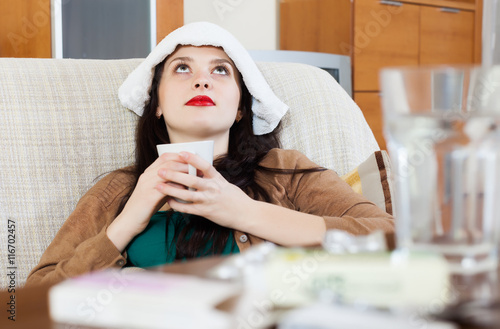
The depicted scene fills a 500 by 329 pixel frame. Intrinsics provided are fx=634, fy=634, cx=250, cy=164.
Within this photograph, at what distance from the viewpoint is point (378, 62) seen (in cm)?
343

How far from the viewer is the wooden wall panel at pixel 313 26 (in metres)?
3.36

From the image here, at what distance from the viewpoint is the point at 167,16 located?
2.73 meters

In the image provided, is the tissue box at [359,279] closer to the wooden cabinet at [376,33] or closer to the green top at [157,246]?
the green top at [157,246]

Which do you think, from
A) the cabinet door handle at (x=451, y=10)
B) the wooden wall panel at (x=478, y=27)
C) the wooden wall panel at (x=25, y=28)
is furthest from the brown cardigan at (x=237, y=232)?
the wooden wall panel at (x=478, y=27)

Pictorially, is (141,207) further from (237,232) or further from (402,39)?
(402,39)

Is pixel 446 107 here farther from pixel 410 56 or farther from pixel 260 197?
pixel 410 56

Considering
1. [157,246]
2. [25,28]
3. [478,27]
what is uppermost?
[478,27]

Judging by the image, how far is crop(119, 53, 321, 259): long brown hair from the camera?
1.20 m

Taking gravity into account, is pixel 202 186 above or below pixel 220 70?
below

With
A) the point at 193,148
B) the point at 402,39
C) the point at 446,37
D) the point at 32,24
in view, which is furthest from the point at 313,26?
the point at 193,148

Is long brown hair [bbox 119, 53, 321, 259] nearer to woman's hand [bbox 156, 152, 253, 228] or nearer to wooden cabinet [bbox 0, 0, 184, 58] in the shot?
woman's hand [bbox 156, 152, 253, 228]

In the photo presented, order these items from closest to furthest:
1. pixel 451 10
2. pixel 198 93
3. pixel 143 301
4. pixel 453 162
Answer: pixel 143 301
pixel 453 162
pixel 198 93
pixel 451 10

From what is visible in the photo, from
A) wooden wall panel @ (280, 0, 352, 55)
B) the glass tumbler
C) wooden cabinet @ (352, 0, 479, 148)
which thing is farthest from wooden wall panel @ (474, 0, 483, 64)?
the glass tumbler

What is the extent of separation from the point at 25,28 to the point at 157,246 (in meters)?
1.68
